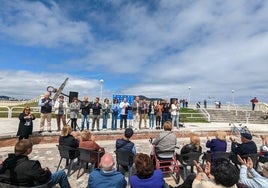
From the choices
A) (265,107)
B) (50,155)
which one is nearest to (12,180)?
(50,155)

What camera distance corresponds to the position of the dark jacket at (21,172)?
3.78m

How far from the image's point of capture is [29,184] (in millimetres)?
3834

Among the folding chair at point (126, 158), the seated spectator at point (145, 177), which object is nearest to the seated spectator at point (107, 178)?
the seated spectator at point (145, 177)

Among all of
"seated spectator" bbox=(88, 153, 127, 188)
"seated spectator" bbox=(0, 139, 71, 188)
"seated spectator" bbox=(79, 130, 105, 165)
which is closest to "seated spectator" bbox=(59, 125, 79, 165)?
"seated spectator" bbox=(79, 130, 105, 165)

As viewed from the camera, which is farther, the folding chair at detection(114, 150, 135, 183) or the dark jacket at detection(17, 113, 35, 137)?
the dark jacket at detection(17, 113, 35, 137)

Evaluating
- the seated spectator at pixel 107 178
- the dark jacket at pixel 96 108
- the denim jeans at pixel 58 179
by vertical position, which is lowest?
the denim jeans at pixel 58 179

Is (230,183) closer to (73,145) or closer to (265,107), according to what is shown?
(73,145)

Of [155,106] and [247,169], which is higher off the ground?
[155,106]

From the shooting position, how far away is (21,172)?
380cm

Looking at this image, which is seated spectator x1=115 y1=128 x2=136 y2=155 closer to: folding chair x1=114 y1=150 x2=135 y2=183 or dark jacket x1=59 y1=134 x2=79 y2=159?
folding chair x1=114 y1=150 x2=135 y2=183

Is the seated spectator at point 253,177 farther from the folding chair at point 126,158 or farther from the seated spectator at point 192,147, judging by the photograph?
the folding chair at point 126,158

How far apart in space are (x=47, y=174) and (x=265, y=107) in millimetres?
33776

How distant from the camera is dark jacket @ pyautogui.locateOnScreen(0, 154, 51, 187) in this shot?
3.78 m

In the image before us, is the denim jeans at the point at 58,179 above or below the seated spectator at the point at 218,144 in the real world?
below
